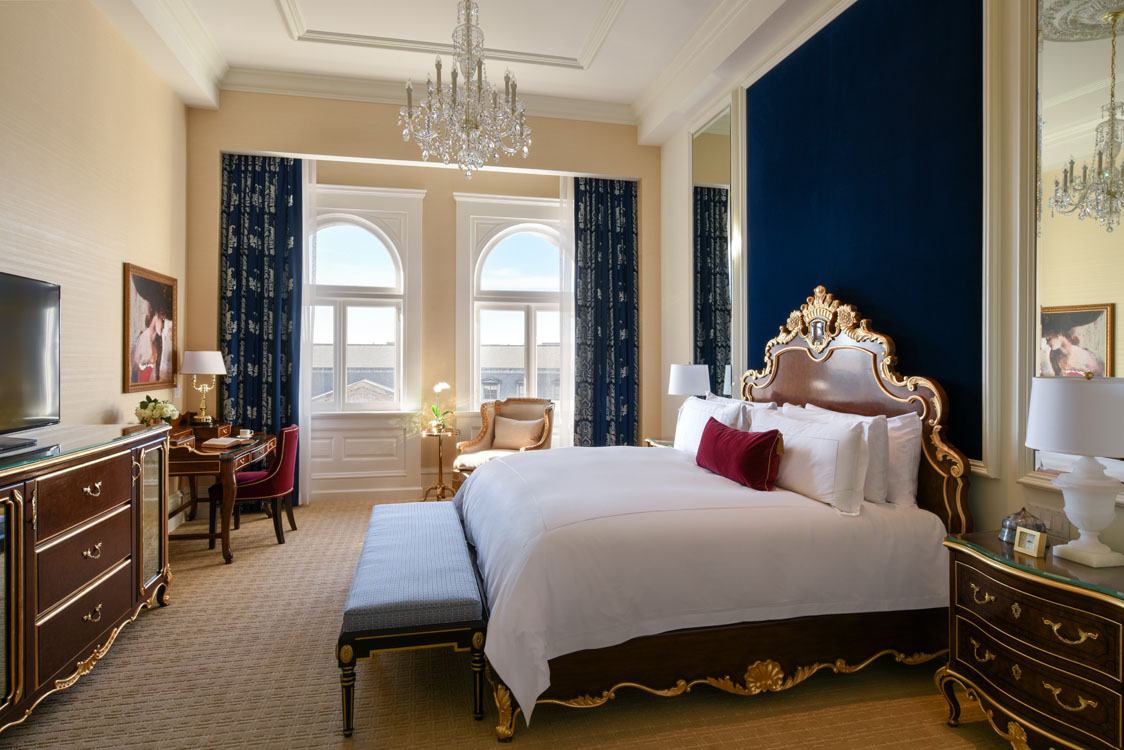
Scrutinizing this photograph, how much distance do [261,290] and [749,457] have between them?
4.71 metres

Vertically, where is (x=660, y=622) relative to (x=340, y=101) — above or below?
below

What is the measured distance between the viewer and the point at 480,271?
669cm

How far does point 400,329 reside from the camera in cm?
648

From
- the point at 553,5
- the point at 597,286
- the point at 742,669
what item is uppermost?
the point at 553,5

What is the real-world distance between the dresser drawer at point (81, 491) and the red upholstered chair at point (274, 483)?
1503 millimetres

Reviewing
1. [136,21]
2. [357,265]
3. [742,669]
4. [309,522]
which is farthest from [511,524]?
[357,265]

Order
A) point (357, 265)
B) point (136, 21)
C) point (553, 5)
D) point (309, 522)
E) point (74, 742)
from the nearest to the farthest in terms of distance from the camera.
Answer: point (74, 742) → point (136, 21) → point (553, 5) → point (309, 522) → point (357, 265)

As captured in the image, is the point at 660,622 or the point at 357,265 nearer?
the point at 660,622

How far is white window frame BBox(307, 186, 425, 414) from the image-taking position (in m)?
6.37

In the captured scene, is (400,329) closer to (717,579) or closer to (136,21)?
(136,21)

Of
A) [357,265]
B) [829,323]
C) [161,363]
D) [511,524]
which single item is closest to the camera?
[511,524]

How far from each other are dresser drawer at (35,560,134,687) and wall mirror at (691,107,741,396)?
4.03m

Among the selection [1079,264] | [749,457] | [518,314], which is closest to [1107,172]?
[1079,264]

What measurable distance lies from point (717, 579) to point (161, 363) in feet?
15.3
